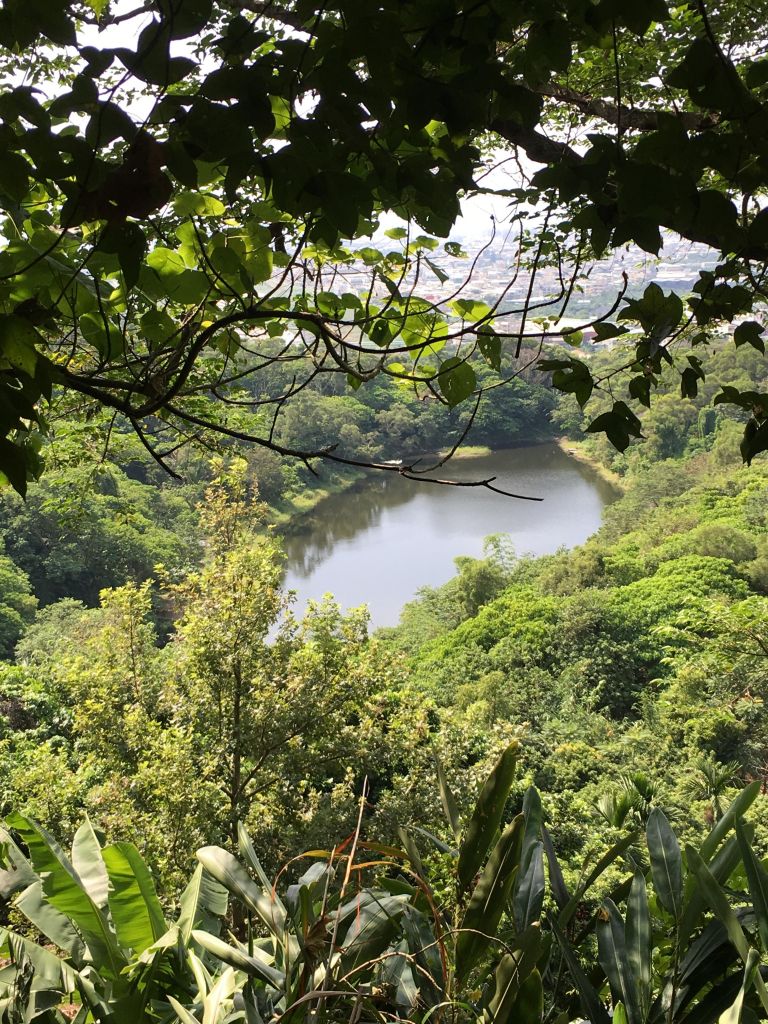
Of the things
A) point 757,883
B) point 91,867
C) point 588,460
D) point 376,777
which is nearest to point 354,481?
point 588,460

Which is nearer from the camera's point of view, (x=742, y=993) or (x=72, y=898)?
(x=742, y=993)

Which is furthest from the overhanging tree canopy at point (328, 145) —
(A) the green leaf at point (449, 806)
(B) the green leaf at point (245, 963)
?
(B) the green leaf at point (245, 963)

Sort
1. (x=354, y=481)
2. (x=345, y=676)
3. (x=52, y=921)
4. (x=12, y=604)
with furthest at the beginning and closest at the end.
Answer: (x=354, y=481)
(x=12, y=604)
(x=345, y=676)
(x=52, y=921)

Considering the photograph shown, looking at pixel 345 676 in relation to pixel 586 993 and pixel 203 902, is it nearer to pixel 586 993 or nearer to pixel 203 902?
pixel 203 902

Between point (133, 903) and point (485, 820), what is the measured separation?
661 mm

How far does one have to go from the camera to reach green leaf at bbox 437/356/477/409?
0.84 metres

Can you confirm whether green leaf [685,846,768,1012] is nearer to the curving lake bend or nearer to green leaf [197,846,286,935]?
green leaf [197,846,286,935]

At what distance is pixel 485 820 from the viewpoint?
1035 millimetres

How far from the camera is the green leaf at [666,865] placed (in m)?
1.10

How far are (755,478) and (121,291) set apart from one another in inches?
730

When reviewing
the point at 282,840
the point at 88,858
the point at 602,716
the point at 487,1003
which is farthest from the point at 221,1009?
the point at 602,716

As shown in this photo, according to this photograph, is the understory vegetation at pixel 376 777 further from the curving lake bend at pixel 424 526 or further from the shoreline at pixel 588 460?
the shoreline at pixel 588 460

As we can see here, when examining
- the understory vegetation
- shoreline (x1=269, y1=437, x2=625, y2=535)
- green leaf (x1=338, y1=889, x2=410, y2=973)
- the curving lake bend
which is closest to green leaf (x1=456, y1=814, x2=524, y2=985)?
the understory vegetation

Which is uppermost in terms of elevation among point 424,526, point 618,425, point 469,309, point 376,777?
point 469,309
